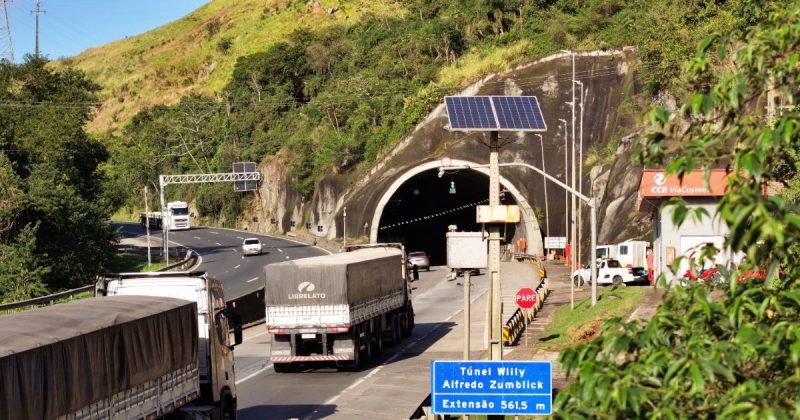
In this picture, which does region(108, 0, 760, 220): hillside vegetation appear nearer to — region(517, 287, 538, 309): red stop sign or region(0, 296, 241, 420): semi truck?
region(517, 287, 538, 309): red stop sign

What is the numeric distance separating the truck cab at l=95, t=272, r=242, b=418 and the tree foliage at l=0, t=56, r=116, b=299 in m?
46.6

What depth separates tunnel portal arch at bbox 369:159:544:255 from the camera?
8356cm

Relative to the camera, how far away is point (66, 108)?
296ft

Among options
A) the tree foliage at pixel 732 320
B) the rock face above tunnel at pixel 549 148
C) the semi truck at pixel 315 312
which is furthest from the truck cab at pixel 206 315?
the rock face above tunnel at pixel 549 148

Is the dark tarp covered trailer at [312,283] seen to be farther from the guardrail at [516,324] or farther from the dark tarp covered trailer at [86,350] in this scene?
the dark tarp covered trailer at [86,350]

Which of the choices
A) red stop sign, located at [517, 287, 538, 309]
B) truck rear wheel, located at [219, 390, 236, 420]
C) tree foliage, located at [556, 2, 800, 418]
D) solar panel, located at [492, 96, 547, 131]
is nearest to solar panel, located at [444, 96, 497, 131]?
solar panel, located at [492, 96, 547, 131]

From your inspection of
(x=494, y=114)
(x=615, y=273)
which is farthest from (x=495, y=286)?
(x=615, y=273)

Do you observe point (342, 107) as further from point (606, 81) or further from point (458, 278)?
point (458, 278)

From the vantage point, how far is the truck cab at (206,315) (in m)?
18.8

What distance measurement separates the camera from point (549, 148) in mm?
86500

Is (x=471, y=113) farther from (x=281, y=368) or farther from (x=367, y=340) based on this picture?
(x=281, y=368)

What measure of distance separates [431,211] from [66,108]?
3345 cm

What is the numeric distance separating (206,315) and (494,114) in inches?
601

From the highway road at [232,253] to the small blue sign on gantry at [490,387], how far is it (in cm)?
3744
